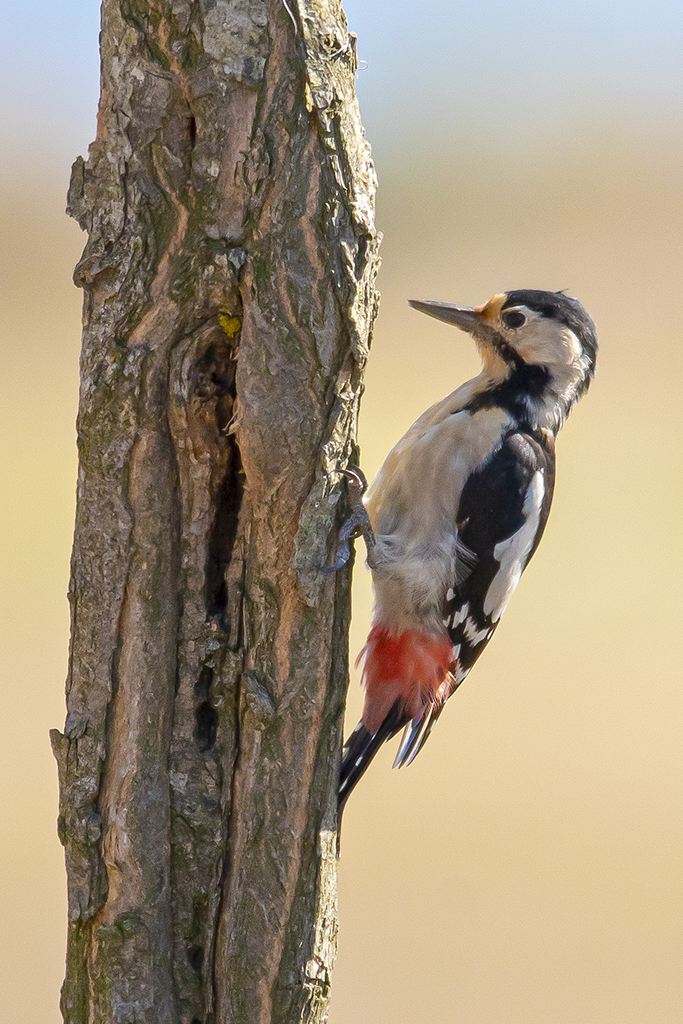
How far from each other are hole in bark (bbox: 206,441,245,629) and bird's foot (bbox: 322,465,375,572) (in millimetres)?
209

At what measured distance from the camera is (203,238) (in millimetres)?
1885

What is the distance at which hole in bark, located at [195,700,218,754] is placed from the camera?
6.68ft

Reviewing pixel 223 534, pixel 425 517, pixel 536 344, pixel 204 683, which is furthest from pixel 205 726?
pixel 536 344

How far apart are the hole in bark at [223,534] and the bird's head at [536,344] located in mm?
1000

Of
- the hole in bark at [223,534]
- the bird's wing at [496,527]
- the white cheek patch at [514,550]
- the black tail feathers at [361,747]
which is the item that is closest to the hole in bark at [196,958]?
the black tail feathers at [361,747]

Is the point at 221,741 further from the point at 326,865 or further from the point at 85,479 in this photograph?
the point at 85,479

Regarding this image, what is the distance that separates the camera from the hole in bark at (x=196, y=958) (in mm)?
2045

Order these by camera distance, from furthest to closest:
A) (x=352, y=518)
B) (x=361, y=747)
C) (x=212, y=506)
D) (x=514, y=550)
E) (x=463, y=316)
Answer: (x=463, y=316), (x=514, y=550), (x=361, y=747), (x=352, y=518), (x=212, y=506)

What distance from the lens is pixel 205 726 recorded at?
80.9 inches

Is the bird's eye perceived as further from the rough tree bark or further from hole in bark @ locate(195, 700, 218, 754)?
hole in bark @ locate(195, 700, 218, 754)

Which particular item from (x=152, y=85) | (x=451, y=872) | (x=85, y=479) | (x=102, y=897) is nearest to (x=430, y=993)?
(x=451, y=872)

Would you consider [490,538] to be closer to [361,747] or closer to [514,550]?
[514,550]

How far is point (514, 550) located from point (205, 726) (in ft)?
3.71

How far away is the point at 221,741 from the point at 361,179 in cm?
114
